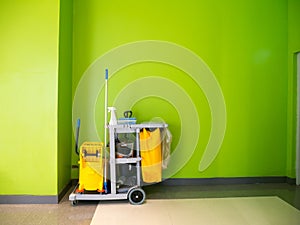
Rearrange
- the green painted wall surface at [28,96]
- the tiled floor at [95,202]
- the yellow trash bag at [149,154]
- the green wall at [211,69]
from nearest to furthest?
the tiled floor at [95,202], the green painted wall surface at [28,96], the yellow trash bag at [149,154], the green wall at [211,69]

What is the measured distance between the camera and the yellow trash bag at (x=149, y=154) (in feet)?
10.7

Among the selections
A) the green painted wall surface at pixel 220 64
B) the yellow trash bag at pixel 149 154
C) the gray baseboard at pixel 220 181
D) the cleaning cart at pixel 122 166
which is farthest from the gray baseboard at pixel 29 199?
the gray baseboard at pixel 220 181

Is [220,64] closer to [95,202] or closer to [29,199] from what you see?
[95,202]

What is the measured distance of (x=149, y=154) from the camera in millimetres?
3258

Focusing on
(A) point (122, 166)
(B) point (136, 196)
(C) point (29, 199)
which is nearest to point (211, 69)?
(A) point (122, 166)

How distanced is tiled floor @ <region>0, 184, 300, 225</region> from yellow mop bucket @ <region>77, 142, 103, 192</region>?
9.0 inches

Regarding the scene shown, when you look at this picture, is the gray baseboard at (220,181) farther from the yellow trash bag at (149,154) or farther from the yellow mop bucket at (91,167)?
the yellow mop bucket at (91,167)

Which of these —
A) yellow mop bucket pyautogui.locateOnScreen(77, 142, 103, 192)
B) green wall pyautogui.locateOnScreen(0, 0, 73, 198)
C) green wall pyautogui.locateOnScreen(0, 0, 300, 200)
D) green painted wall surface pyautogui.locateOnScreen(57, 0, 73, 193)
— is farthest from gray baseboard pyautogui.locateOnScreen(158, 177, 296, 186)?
green wall pyautogui.locateOnScreen(0, 0, 73, 198)

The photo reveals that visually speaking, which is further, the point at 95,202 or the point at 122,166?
the point at 122,166

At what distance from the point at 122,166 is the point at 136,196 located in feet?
1.33

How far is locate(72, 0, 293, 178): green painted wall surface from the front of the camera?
3.86 meters

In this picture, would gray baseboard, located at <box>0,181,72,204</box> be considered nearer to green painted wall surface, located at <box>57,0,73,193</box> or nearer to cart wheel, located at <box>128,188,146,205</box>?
green painted wall surface, located at <box>57,0,73,193</box>

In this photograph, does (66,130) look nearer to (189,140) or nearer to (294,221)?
(189,140)

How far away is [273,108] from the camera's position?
4.09 m
